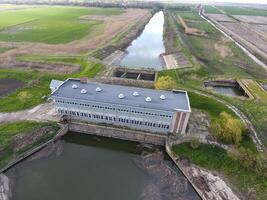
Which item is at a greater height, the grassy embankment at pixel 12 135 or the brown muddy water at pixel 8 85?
the grassy embankment at pixel 12 135

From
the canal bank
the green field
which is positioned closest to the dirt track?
the green field

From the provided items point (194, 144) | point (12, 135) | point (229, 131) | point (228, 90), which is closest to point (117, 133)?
point (194, 144)

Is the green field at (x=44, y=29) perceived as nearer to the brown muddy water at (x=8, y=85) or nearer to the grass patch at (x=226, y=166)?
the brown muddy water at (x=8, y=85)

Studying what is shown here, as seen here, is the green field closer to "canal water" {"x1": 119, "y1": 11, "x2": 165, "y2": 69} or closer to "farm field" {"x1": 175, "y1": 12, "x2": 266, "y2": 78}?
"canal water" {"x1": 119, "y1": 11, "x2": 165, "y2": 69}

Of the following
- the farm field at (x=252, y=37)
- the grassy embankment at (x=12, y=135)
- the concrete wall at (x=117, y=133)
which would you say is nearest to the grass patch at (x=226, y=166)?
the concrete wall at (x=117, y=133)

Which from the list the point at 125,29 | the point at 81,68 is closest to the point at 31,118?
the point at 81,68

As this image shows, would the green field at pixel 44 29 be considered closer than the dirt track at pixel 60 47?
No

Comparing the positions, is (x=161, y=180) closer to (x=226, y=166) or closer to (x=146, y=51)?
(x=226, y=166)
